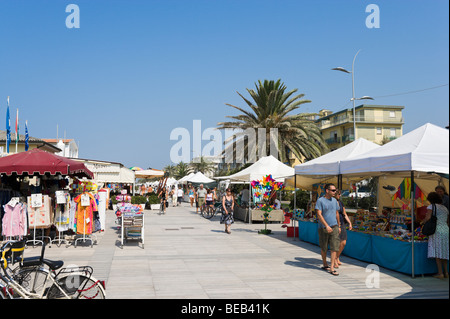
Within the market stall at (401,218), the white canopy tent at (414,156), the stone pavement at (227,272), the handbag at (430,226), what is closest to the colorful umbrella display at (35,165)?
the stone pavement at (227,272)

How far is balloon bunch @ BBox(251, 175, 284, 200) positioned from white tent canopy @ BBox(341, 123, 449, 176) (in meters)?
9.05

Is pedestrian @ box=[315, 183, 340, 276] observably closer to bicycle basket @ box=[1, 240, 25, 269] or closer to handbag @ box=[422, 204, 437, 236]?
handbag @ box=[422, 204, 437, 236]

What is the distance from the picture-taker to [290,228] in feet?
48.3

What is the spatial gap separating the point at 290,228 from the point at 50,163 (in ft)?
26.9

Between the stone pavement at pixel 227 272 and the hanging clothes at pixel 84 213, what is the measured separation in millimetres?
561

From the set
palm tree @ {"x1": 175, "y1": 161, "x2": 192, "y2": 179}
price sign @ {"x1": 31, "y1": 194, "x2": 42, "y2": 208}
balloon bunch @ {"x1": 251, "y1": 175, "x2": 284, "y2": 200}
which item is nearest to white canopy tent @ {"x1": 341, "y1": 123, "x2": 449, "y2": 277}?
price sign @ {"x1": 31, "y1": 194, "x2": 42, "y2": 208}

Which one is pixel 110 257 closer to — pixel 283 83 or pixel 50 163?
pixel 50 163

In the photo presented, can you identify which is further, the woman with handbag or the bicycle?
the woman with handbag

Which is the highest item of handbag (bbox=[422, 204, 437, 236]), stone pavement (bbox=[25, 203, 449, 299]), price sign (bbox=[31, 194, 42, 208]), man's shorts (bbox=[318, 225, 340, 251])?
price sign (bbox=[31, 194, 42, 208])

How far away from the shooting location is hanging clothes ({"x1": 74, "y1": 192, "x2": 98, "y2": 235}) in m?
11.9

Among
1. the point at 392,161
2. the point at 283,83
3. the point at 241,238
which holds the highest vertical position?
the point at 283,83

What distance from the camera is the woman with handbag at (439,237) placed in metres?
7.87

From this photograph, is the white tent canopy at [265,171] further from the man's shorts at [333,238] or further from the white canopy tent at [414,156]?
the man's shorts at [333,238]
